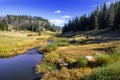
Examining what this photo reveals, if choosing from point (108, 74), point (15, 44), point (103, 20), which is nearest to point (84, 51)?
point (108, 74)

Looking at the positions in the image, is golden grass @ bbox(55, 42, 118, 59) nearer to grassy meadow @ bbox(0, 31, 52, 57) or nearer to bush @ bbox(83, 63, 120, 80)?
grassy meadow @ bbox(0, 31, 52, 57)

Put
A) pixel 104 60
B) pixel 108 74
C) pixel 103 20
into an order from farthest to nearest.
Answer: pixel 103 20, pixel 104 60, pixel 108 74

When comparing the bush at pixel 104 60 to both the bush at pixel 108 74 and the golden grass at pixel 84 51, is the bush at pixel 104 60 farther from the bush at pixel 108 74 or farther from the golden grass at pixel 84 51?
the bush at pixel 108 74

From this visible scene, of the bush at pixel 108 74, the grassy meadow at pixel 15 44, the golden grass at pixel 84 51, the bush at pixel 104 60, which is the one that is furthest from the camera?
the grassy meadow at pixel 15 44

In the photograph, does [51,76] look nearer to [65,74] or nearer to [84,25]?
[65,74]

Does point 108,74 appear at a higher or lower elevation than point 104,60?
higher

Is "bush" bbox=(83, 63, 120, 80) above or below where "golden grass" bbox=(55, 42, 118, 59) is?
above

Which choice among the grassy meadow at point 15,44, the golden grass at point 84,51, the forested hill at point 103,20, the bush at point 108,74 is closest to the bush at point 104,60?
the golden grass at point 84,51

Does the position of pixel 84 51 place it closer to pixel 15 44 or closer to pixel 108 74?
pixel 108 74

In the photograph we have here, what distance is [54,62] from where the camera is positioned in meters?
29.0

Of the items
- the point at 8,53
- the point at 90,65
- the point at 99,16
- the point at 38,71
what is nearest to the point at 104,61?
the point at 90,65

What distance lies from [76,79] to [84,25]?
4051 inches

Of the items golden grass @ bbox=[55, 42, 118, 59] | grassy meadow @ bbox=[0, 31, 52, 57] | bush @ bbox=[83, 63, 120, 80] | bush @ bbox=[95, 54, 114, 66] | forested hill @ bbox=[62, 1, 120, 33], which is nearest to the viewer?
bush @ bbox=[83, 63, 120, 80]

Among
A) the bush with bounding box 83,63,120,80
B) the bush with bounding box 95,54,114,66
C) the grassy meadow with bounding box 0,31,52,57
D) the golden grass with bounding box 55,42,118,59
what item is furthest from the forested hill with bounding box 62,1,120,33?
the bush with bounding box 83,63,120,80
